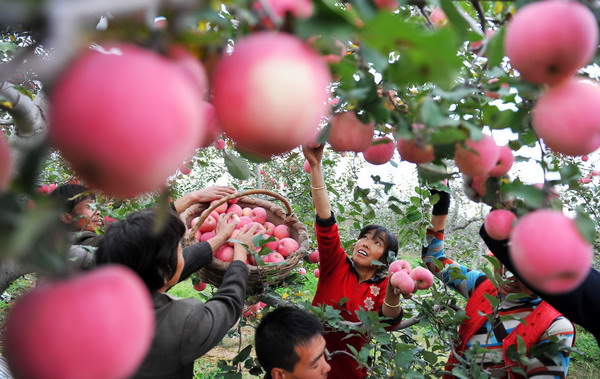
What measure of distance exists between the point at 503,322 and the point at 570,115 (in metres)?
1.32

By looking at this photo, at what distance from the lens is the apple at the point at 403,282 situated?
1.56 m

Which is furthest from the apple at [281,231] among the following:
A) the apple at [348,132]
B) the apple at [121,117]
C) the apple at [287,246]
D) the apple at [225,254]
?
the apple at [121,117]

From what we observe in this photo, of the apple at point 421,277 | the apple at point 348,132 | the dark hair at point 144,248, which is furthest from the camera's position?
the apple at point 421,277

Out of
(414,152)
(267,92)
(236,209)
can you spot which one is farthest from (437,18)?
(236,209)

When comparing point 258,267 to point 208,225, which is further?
point 208,225

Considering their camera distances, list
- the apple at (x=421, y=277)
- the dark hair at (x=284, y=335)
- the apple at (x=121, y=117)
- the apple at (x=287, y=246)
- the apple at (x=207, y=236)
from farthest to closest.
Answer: the apple at (x=207, y=236) → the apple at (x=287, y=246) → the apple at (x=421, y=277) → the dark hair at (x=284, y=335) → the apple at (x=121, y=117)

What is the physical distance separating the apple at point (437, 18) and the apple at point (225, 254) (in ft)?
3.95

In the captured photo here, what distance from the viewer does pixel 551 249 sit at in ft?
1.58

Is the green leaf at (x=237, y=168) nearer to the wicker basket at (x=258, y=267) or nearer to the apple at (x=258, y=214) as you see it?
the wicker basket at (x=258, y=267)

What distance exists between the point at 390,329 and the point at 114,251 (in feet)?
3.89

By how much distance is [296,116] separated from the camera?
310mm

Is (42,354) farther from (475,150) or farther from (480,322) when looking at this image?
(480,322)

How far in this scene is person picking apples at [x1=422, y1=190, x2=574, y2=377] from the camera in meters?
1.29

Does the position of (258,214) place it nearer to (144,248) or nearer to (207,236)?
(207,236)
